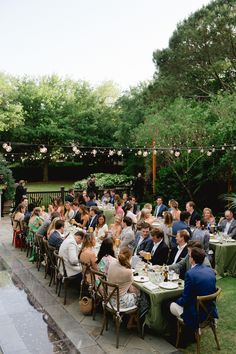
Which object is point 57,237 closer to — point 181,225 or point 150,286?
point 181,225

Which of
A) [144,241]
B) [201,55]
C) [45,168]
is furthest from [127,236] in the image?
[45,168]

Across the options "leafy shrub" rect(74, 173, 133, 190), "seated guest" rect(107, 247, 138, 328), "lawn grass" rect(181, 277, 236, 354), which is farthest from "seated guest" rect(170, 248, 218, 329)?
"leafy shrub" rect(74, 173, 133, 190)

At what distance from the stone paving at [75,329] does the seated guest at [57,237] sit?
35.3 inches

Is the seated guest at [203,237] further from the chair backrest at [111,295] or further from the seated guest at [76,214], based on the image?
the seated guest at [76,214]

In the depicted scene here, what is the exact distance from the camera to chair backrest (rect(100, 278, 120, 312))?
212 inches

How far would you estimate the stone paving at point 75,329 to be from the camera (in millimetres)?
5309

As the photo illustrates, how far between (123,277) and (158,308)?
2.23 ft

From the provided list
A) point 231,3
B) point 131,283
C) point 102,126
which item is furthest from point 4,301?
point 102,126

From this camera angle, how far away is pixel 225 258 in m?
8.52

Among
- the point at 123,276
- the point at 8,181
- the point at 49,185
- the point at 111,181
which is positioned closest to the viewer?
the point at 123,276

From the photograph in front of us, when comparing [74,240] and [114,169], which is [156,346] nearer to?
[74,240]

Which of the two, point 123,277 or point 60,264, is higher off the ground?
point 123,277

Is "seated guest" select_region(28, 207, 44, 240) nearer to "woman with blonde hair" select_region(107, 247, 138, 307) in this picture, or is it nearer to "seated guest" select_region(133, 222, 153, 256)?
"seated guest" select_region(133, 222, 153, 256)

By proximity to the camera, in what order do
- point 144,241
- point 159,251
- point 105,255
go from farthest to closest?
point 144,241 → point 159,251 → point 105,255
